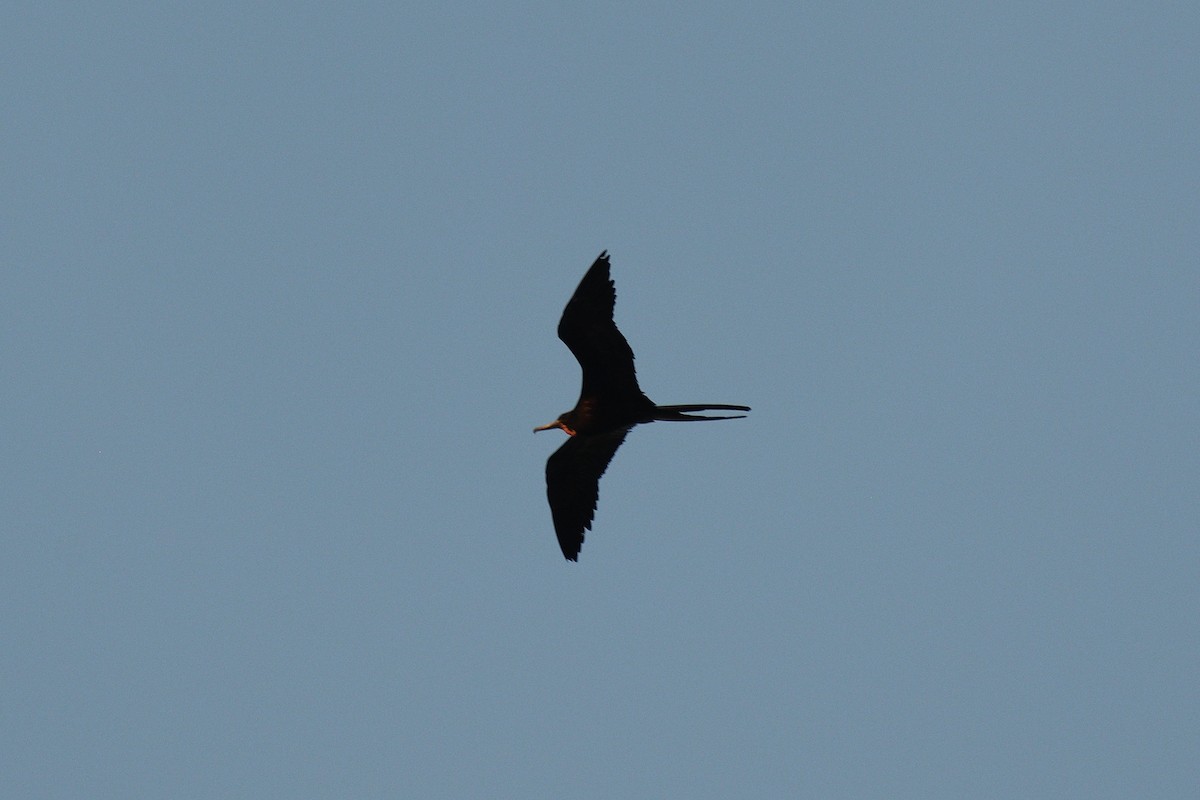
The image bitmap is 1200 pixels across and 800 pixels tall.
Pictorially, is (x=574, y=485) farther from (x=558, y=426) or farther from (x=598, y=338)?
(x=598, y=338)

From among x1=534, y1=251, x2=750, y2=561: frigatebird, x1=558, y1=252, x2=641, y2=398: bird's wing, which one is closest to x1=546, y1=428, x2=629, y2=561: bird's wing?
x1=534, y1=251, x2=750, y2=561: frigatebird

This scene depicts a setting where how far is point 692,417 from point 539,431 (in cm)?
189

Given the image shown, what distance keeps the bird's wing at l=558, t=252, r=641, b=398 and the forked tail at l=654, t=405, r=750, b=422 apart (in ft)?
1.21

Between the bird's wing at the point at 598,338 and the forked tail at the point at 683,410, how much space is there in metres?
0.37

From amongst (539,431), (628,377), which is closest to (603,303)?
(628,377)

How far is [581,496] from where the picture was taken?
1509cm

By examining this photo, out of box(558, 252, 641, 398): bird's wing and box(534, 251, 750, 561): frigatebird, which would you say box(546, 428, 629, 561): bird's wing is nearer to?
box(534, 251, 750, 561): frigatebird

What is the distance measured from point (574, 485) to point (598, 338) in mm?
1949

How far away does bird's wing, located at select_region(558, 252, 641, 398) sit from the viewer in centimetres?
1376

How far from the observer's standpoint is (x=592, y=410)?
14.7 meters

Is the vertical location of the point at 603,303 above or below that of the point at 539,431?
above

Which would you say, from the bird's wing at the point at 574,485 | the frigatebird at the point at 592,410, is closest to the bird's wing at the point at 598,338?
the frigatebird at the point at 592,410

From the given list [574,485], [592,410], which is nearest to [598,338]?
[592,410]

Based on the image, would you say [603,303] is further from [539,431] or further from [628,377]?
[539,431]
